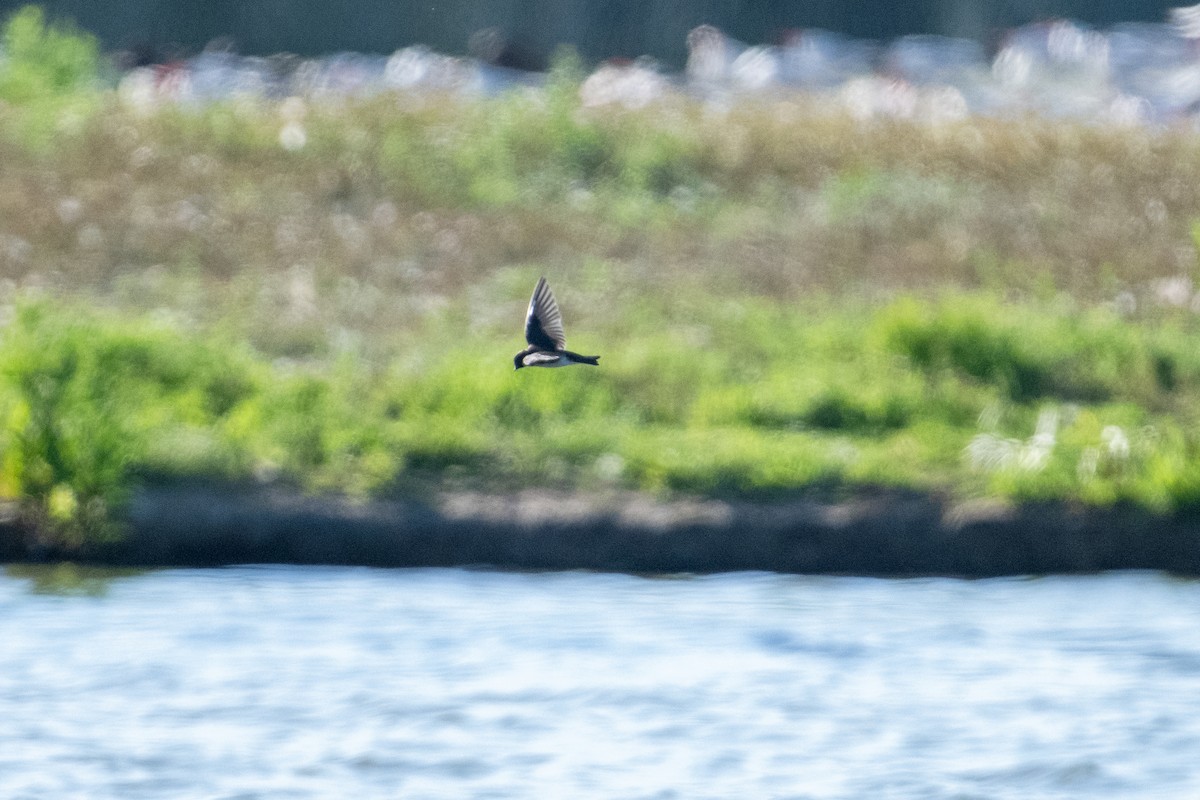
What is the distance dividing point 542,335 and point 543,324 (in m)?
0.06

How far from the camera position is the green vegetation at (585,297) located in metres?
8.58

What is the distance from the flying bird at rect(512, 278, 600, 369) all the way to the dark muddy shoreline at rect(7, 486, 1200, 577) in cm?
294

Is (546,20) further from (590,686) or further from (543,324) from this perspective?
(543,324)

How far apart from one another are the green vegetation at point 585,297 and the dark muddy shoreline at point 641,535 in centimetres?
13

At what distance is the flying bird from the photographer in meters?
4.98

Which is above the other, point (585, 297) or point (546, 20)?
point (546, 20)

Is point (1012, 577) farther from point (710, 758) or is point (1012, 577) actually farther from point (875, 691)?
point (710, 758)

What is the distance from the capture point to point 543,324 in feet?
17.1

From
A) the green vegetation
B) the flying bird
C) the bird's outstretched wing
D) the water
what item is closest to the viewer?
the flying bird

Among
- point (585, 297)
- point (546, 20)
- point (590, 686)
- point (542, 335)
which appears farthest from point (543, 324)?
point (546, 20)

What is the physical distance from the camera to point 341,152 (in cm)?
1513

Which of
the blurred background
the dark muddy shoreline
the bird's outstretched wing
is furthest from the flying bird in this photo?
the blurred background

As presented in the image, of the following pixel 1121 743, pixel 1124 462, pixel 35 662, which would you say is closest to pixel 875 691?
pixel 1121 743

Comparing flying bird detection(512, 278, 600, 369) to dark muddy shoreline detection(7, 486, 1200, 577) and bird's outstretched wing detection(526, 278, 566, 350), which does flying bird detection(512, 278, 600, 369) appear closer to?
bird's outstretched wing detection(526, 278, 566, 350)
